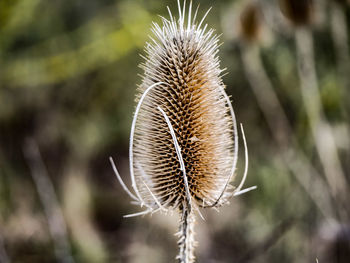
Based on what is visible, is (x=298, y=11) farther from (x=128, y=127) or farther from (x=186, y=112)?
(x=128, y=127)

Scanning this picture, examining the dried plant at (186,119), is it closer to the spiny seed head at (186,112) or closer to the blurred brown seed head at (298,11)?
the spiny seed head at (186,112)

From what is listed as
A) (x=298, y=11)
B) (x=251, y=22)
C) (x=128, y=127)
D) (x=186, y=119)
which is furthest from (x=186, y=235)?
(x=128, y=127)

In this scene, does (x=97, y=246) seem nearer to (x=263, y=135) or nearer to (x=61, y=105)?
(x=61, y=105)

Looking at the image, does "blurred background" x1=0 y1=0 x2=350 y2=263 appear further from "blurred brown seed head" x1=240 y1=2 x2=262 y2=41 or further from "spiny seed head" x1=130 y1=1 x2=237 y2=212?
"spiny seed head" x1=130 y1=1 x2=237 y2=212

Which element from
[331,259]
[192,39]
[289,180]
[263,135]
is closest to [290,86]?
[263,135]

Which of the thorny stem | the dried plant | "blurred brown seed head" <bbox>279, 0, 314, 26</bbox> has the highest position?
"blurred brown seed head" <bbox>279, 0, 314, 26</bbox>

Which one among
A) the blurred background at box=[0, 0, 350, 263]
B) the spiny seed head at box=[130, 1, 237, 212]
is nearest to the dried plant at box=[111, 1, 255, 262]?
the spiny seed head at box=[130, 1, 237, 212]

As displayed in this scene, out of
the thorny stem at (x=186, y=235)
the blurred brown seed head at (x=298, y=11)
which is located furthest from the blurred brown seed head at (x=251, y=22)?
the thorny stem at (x=186, y=235)
